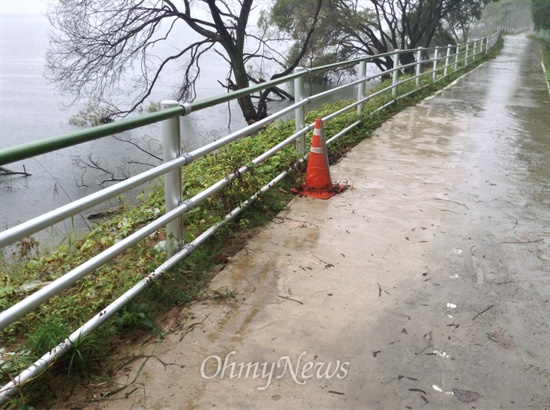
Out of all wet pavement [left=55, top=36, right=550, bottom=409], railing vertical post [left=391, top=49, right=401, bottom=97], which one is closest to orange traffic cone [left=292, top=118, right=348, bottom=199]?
wet pavement [left=55, top=36, right=550, bottom=409]

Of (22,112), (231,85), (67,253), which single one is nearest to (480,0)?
(231,85)

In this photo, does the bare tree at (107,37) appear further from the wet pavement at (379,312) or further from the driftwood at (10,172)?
the wet pavement at (379,312)

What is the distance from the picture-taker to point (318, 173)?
5.30 m

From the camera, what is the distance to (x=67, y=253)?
498 cm

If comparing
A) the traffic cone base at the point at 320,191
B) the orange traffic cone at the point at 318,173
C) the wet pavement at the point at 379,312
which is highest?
the orange traffic cone at the point at 318,173

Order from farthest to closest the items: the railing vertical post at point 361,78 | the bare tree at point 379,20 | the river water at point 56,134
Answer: the bare tree at point 379,20
the river water at point 56,134
the railing vertical post at point 361,78

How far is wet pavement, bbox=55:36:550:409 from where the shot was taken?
253cm

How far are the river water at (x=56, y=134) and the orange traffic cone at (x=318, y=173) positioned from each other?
3.25 meters

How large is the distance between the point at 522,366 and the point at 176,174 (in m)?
2.34

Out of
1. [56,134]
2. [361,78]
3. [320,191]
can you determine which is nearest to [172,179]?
[320,191]

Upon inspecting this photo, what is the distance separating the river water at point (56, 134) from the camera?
13.9 m

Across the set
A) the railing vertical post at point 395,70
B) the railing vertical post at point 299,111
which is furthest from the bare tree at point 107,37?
the railing vertical post at point 299,111

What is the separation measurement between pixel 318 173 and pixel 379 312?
236cm

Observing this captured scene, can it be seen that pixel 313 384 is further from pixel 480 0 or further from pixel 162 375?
pixel 480 0
